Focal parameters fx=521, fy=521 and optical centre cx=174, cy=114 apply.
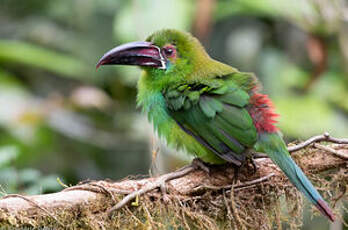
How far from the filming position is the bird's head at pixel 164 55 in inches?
138

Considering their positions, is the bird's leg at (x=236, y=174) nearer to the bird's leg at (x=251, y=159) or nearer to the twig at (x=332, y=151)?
the bird's leg at (x=251, y=159)

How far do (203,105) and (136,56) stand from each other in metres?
0.68

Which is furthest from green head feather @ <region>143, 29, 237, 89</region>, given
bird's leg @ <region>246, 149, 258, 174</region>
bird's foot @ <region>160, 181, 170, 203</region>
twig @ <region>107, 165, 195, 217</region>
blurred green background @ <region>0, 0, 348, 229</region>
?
blurred green background @ <region>0, 0, 348, 229</region>

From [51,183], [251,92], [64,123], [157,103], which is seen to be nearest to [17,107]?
[64,123]

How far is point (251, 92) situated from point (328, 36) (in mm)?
3521

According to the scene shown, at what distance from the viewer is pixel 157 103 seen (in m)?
3.37

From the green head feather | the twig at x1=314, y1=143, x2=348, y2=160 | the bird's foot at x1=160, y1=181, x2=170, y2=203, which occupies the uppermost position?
the green head feather

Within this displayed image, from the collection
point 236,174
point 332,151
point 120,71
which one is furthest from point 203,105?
point 120,71

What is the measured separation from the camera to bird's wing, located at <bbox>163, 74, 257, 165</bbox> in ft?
9.95

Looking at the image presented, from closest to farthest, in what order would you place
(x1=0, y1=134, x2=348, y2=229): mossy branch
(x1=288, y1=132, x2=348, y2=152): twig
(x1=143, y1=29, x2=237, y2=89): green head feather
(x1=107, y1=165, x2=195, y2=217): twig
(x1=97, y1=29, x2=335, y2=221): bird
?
(x1=0, y1=134, x2=348, y2=229): mossy branch < (x1=107, y1=165, x2=195, y2=217): twig < (x1=288, y1=132, x2=348, y2=152): twig < (x1=97, y1=29, x2=335, y2=221): bird < (x1=143, y1=29, x2=237, y2=89): green head feather

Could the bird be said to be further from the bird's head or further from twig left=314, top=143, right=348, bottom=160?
twig left=314, top=143, right=348, bottom=160

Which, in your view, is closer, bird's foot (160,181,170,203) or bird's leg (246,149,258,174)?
bird's foot (160,181,170,203)

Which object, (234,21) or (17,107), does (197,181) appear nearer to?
(17,107)

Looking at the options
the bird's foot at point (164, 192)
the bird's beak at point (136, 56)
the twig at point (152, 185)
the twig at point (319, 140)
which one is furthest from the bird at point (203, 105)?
the bird's foot at point (164, 192)
